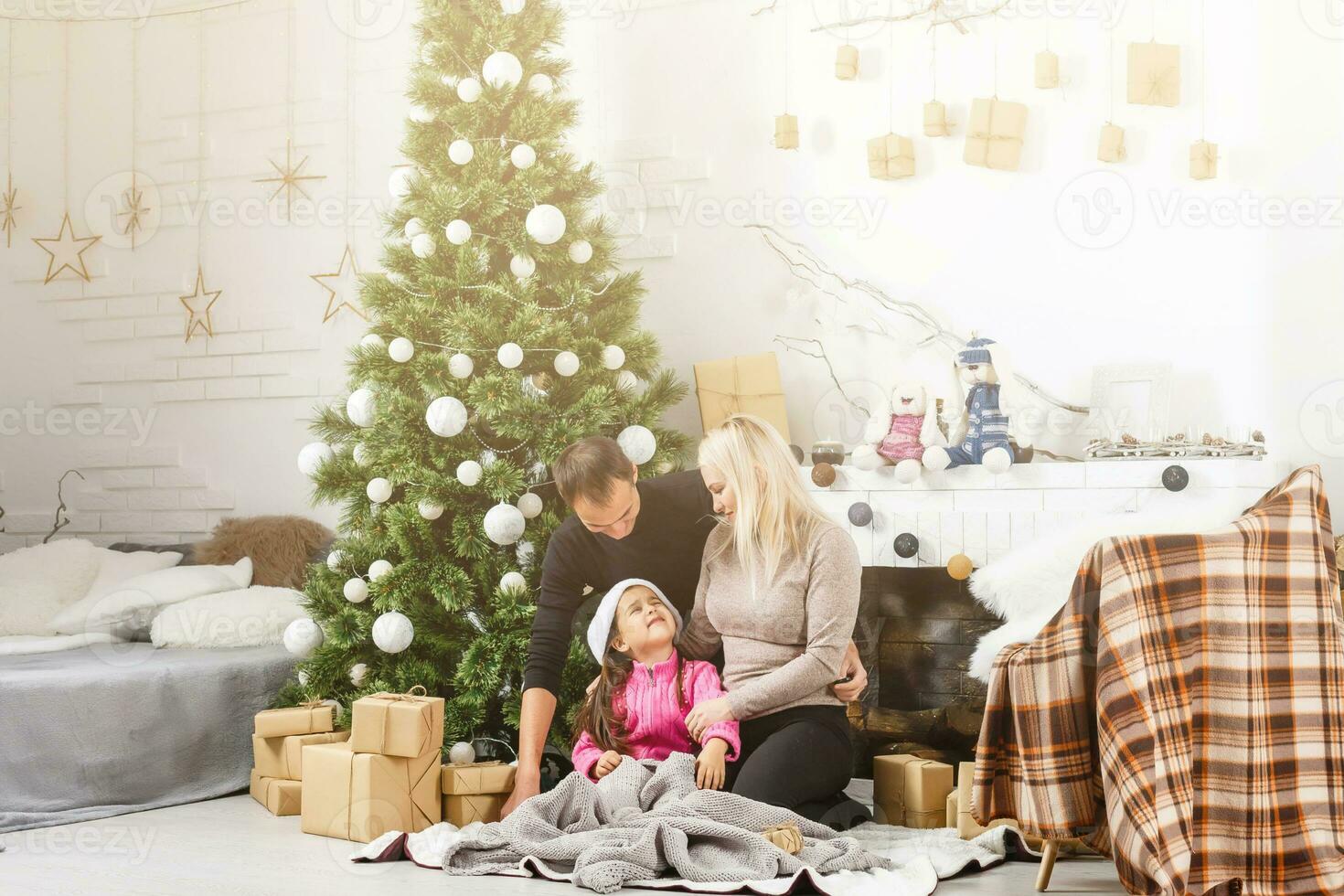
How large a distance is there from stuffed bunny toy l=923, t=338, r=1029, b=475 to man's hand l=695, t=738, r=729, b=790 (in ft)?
3.41

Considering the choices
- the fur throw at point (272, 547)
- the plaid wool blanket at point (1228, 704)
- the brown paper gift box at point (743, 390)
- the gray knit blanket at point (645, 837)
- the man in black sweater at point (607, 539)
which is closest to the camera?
the plaid wool blanket at point (1228, 704)

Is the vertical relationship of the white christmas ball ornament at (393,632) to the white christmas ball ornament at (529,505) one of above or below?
below

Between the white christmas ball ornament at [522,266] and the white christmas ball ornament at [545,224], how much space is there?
0.22 feet

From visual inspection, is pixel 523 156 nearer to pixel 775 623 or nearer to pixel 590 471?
pixel 590 471

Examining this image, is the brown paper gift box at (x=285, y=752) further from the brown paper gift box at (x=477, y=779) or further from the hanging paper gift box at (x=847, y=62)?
the hanging paper gift box at (x=847, y=62)

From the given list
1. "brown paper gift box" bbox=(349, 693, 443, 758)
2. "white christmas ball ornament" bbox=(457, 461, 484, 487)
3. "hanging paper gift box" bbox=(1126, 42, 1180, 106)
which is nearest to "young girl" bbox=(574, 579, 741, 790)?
"brown paper gift box" bbox=(349, 693, 443, 758)

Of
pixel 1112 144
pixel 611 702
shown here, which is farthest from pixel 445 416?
pixel 1112 144

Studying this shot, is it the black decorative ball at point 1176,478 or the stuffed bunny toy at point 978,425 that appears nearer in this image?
Result: the black decorative ball at point 1176,478

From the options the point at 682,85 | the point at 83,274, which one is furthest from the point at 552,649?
the point at 83,274

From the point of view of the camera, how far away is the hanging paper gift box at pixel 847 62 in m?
3.61

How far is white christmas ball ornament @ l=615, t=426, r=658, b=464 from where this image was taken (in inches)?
123

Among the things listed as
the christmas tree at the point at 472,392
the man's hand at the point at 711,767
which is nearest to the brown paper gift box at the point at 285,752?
the christmas tree at the point at 472,392

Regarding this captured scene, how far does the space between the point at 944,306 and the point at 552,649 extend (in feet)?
5.34

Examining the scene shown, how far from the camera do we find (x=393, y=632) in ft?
9.83
